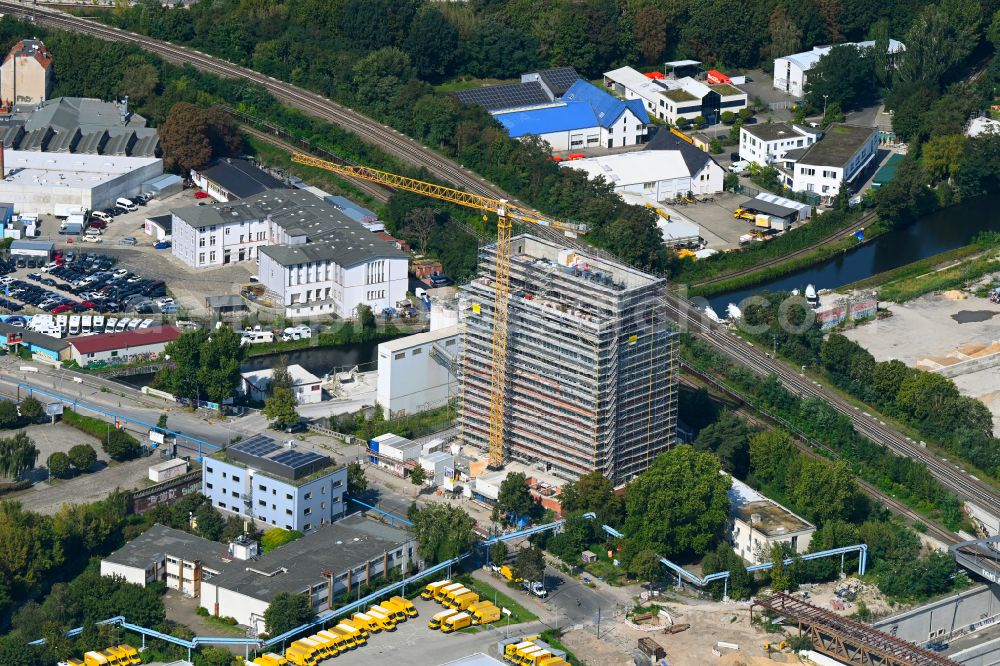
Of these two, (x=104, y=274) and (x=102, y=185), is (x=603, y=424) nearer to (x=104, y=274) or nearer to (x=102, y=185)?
(x=104, y=274)

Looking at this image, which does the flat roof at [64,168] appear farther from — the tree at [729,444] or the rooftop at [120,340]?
the tree at [729,444]

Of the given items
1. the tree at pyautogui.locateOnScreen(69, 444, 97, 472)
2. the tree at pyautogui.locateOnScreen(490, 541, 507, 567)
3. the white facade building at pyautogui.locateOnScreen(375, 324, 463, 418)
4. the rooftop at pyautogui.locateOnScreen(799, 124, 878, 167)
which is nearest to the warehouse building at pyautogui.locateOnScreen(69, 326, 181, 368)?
the tree at pyautogui.locateOnScreen(69, 444, 97, 472)

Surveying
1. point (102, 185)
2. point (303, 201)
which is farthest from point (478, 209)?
point (102, 185)

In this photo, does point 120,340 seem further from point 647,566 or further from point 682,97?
point 682,97

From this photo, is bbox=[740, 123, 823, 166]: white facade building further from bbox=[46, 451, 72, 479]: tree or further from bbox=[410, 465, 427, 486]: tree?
bbox=[46, 451, 72, 479]: tree

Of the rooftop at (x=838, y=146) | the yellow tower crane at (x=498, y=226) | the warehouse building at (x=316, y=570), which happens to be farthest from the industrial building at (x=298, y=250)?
the rooftop at (x=838, y=146)

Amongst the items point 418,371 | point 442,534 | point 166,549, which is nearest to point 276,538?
point 166,549
